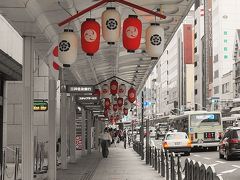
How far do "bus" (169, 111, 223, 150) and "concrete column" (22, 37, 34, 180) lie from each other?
3086 cm

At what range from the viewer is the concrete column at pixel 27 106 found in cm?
1317

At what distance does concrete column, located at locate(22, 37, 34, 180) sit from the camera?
13.2 metres

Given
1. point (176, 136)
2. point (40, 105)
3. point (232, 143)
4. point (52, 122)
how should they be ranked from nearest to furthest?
point (52, 122), point (40, 105), point (232, 143), point (176, 136)

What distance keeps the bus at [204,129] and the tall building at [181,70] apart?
297 ft

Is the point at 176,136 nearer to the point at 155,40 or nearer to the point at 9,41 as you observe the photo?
the point at 9,41

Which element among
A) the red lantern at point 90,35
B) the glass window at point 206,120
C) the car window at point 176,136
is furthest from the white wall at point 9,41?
the glass window at point 206,120

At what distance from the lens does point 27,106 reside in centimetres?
1317

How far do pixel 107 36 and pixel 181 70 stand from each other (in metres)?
142

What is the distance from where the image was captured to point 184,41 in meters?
150

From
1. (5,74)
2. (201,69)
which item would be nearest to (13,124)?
(5,74)

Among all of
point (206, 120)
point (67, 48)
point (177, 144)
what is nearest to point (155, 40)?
point (67, 48)

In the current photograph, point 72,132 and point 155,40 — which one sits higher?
point 155,40

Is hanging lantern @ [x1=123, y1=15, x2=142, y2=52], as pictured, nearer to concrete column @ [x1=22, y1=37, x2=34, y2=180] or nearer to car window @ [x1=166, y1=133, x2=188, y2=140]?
concrete column @ [x1=22, y1=37, x2=34, y2=180]

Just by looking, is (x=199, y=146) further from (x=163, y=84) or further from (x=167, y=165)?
(x=163, y=84)
